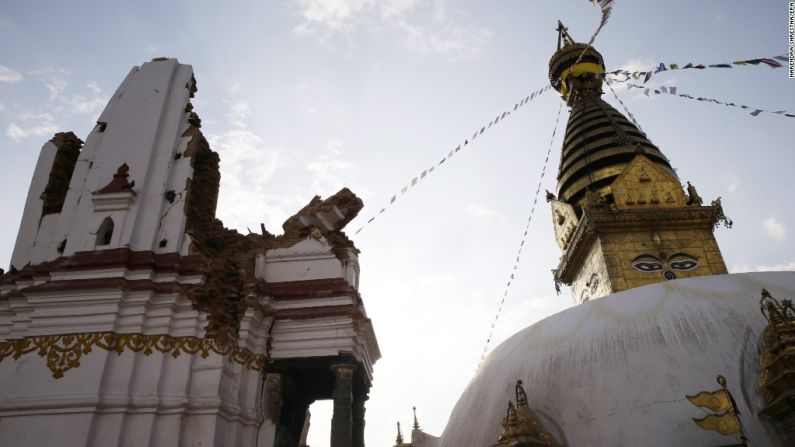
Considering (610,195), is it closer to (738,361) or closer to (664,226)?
(664,226)

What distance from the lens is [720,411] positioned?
8.15 meters

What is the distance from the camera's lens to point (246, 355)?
25.0ft

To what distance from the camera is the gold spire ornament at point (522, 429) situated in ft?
29.0

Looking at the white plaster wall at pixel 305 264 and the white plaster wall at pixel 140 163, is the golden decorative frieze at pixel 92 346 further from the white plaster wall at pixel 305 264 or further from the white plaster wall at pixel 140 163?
the white plaster wall at pixel 305 264

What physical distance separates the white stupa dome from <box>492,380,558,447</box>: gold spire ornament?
293mm

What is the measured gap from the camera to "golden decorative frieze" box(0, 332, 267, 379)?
22.6ft

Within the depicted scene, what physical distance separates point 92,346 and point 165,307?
982 mm

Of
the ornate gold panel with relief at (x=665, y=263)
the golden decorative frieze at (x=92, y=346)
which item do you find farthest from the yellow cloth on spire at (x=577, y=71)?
the golden decorative frieze at (x=92, y=346)

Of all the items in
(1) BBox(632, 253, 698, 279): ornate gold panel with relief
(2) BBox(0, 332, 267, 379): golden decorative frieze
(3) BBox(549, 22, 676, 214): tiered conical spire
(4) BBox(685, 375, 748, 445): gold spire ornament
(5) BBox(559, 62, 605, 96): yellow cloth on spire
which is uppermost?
(5) BBox(559, 62, 605, 96): yellow cloth on spire

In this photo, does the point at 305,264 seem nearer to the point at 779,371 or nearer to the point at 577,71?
the point at 779,371

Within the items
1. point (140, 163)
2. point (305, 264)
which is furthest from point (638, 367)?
point (140, 163)

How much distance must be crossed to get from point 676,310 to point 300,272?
6988 mm

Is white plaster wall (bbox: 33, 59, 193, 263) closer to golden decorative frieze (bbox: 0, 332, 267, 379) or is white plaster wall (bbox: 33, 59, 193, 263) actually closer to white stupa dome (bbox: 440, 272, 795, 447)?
golden decorative frieze (bbox: 0, 332, 267, 379)

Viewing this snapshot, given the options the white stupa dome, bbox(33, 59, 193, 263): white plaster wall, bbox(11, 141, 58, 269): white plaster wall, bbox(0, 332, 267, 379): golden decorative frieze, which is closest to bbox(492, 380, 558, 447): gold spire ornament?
the white stupa dome
